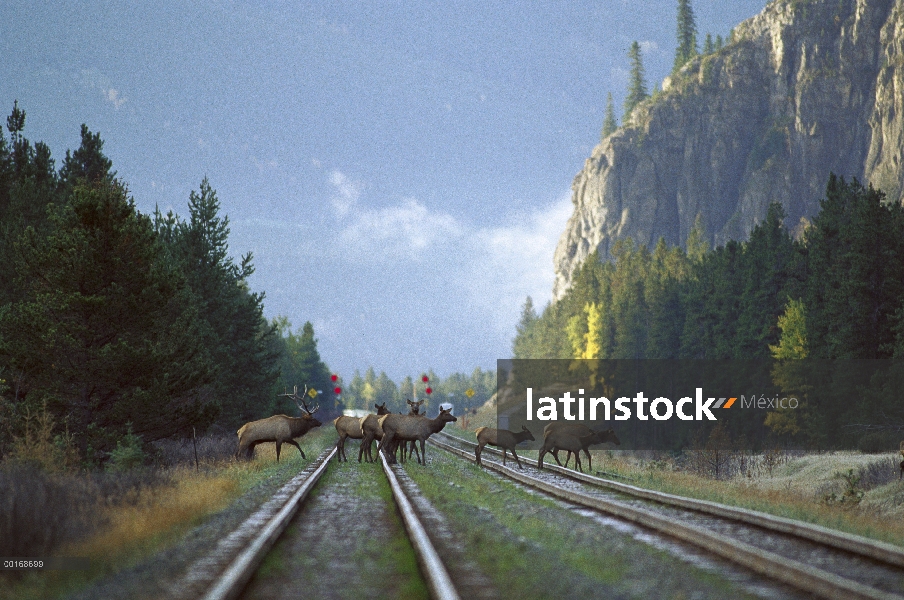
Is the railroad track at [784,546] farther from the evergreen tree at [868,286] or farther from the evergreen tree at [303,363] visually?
the evergreen tree at [303,363]

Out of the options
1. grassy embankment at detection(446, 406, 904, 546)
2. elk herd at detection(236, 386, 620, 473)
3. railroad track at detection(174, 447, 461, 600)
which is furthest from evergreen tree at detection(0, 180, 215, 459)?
grassy embankment at detection(446, 406, 904, 546)

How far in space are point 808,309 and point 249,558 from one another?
182 feet

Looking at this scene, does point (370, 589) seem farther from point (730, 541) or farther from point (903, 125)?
point (903, 125)

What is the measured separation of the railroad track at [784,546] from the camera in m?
9.02

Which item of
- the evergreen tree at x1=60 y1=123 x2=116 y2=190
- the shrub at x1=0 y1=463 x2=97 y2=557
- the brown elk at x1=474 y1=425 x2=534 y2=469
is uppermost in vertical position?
the evergreen tree at x1=60 y1=123 x2=116 y2=190

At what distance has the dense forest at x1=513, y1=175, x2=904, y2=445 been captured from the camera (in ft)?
167

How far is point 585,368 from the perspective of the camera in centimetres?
12319

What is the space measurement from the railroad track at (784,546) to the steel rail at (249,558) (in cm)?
564

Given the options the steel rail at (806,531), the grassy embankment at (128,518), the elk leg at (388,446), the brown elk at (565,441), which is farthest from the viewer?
the elk leg at (388,446)

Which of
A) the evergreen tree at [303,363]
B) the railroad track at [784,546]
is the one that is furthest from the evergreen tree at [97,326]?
the evergreen tree at [303,363]

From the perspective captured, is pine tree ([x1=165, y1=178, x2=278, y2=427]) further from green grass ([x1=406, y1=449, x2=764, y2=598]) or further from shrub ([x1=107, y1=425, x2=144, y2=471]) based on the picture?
green grass ([x1=406, y1=449, x2=764, y2=598])

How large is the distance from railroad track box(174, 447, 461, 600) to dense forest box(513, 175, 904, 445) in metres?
39.9

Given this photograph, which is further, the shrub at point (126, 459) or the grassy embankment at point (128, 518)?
the shrub at point (126, 459)

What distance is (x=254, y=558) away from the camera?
10.4 meters
